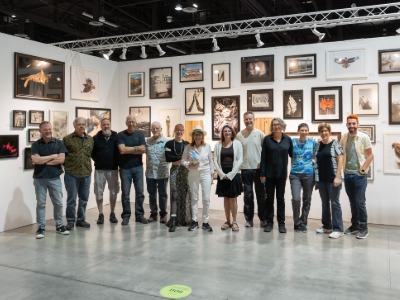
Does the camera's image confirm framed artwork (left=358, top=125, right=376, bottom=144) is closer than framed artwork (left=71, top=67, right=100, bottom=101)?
Yes

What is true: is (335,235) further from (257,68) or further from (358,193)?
(257,68)

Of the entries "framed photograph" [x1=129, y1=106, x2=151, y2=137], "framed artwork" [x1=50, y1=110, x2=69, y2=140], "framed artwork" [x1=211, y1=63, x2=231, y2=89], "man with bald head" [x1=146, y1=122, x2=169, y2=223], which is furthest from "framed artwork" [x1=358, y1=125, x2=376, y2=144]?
"framed artwork" [x1=50, y1=110, x2=69, y2=140]

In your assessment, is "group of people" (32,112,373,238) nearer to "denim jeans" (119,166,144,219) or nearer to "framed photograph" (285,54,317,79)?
"denim jeans" (119,166,144,219)

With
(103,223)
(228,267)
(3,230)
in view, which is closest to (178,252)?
(228,267)

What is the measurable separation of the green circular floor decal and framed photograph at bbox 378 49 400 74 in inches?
180

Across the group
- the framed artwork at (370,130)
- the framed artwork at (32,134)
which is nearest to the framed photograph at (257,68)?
the framed artwork at (370,130)

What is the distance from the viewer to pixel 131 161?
6078 mm

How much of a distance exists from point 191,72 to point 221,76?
2.03ft

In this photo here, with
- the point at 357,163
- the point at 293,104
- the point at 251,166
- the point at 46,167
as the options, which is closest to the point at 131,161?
the point at 46,167

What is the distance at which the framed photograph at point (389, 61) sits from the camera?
5.99m

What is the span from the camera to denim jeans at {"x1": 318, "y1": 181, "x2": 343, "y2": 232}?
5.30m

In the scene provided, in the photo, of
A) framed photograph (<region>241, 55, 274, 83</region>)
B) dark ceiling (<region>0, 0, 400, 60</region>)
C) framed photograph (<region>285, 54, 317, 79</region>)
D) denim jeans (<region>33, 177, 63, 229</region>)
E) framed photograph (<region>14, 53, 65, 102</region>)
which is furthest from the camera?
dark ceiling (<region>0, 0, 400, 60</region>)

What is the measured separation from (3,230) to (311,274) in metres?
4.40

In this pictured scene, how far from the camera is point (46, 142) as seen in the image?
5363 millimetres
